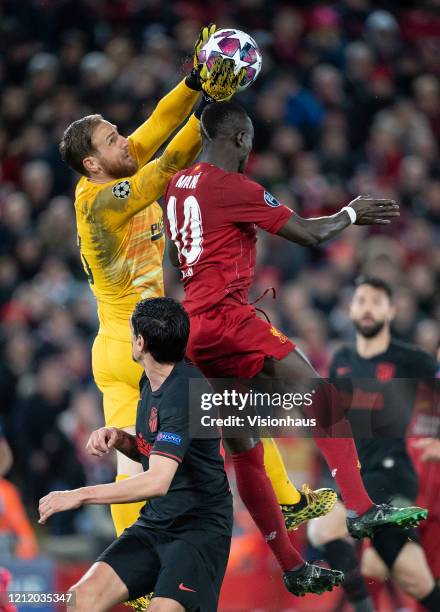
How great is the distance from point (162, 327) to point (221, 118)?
112 cm

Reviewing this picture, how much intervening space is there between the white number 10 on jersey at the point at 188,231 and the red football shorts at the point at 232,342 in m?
0.27

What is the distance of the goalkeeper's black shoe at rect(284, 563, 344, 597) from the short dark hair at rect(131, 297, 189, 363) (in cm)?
136

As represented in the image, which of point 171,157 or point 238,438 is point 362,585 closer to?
point 238,438

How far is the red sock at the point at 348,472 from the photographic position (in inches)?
222

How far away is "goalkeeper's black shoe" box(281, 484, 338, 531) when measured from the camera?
19.7 ft

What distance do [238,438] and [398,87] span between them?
7.86 m

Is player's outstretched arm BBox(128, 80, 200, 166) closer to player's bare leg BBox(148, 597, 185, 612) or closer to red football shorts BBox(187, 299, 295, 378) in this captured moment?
red football shorts BBox(187, 299, 295, 378)

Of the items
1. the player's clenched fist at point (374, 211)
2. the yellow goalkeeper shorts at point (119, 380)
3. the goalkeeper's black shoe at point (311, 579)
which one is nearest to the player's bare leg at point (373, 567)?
the goalkeeper's black shoe at point (311, 579)

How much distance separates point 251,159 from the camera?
37.7 feet

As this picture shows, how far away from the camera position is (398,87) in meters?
12.8

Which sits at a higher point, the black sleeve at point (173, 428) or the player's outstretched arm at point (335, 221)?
the player's outstretched arm at point (335, 221)

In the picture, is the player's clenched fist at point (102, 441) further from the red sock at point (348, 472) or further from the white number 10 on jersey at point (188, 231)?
the red sock at point (348, 472)

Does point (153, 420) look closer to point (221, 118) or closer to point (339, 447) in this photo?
point (339, 447)

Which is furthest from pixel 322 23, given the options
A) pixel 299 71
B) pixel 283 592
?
pixel 283 592
